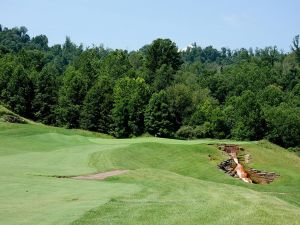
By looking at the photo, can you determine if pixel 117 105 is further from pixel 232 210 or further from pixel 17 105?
pixel 232 210

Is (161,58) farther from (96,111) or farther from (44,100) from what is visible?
(44,100)

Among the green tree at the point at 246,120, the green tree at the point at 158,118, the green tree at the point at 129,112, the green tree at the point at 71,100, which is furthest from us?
the green tree at the point at 246,120

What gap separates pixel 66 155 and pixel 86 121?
47.7m

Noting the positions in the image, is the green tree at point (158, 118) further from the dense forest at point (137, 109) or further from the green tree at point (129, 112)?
the green tree at point (129, 112)

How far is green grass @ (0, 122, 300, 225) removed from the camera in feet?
51.7

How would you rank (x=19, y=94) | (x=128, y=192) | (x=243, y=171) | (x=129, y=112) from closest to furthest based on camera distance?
(x=128, y=192) → (x=243, y=171) → (x=129, y=112) → (x=19, y=94)

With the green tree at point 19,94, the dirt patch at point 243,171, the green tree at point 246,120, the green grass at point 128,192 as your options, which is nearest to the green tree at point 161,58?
the green tree at point 246,120

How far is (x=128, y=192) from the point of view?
21688mm

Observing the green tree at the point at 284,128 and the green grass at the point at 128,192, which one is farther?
the green tree at the point at 284,128

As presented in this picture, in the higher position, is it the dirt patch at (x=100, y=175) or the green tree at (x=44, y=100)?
the green tree at (x=44, y=100)

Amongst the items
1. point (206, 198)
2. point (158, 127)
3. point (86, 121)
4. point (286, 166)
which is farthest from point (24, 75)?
point (206, 198)

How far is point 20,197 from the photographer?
1906 centimetres

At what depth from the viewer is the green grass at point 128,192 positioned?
51.7 ft

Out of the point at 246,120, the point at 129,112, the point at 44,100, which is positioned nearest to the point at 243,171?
the point at 129,112
